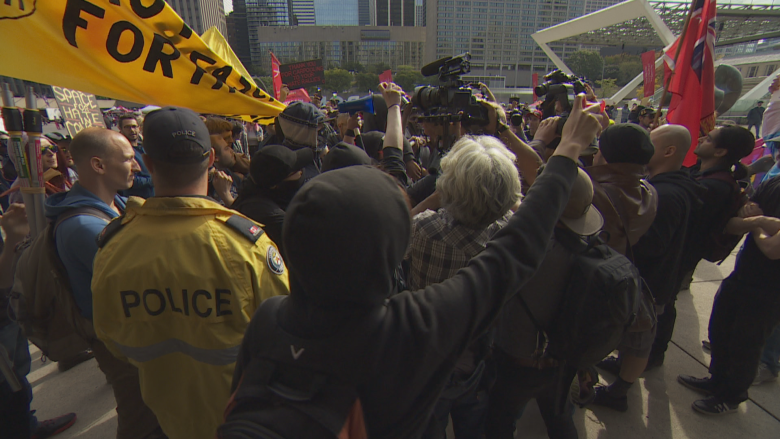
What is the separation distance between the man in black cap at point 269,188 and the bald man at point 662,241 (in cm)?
215

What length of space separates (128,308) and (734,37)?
80.9 meters

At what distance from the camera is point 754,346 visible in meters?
2.43

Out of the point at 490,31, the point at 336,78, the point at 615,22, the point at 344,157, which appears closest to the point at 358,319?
the point at 344,157

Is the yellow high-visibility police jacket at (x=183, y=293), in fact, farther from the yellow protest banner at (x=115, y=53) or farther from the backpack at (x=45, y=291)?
the yellow protest banner at (x=115, y=53)

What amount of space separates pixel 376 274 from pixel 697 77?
15.2 ft

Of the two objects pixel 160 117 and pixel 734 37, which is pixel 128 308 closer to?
pixel 160 117

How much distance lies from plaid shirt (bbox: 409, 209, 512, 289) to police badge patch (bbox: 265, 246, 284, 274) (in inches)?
22.9

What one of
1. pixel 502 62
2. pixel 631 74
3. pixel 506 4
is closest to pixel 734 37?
pixel 631 74

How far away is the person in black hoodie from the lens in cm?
69

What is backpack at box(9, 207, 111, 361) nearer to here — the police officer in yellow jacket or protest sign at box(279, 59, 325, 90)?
the police officer in yellow jacket

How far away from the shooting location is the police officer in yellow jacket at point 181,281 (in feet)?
4.39

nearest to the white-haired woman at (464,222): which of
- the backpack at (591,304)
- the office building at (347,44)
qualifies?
the backpack at (591,304)

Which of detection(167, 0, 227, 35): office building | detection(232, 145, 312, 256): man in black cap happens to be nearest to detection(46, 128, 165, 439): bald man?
detection(232, 145, 312, 256): man in black cap

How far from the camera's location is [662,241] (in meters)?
2.32
